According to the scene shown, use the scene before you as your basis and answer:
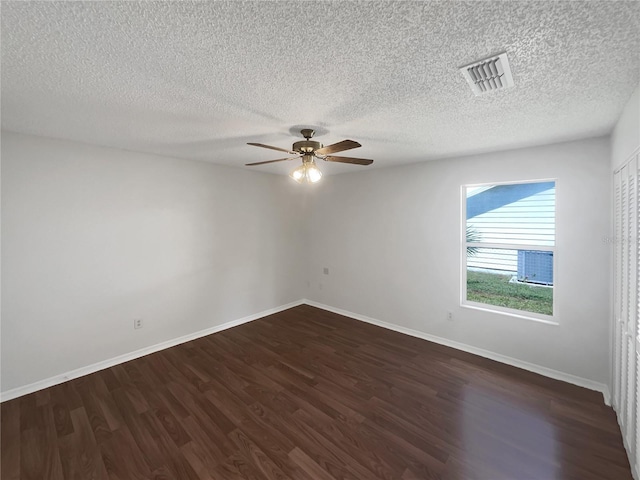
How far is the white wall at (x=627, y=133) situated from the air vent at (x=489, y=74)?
0.83m

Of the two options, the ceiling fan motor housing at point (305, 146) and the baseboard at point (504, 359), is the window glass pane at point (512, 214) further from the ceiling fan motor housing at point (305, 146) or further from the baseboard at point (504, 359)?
the ceiling fan motor housing at point (305, 146)

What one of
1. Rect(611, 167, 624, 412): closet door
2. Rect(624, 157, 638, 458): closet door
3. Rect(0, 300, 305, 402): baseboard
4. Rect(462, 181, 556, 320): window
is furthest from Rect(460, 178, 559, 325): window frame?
Rect(0, 300, 305, 402): baseboard

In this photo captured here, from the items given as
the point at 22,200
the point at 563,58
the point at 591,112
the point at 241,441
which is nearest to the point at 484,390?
the point at 241,441

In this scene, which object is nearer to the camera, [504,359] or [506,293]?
[504,359]

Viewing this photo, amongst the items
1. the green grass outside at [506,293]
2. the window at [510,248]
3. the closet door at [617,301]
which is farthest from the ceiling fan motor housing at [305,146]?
the green grass outside at [506,293]

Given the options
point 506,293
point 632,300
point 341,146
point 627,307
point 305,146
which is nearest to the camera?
point 632,300

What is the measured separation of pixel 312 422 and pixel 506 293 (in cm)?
272

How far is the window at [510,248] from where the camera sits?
2.96 meters

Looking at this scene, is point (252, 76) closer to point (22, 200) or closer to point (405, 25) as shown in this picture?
point (405, 25)

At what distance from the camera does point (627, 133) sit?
6.13ft

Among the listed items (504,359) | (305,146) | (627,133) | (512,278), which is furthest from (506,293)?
(305,146)

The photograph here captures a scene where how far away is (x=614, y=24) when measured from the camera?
3.60 ft

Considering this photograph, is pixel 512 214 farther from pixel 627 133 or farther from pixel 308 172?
pixel 308 172

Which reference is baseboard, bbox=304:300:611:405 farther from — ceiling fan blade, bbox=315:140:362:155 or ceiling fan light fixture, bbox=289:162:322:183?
ceiling fan blade, bbox=315:140:362:155
